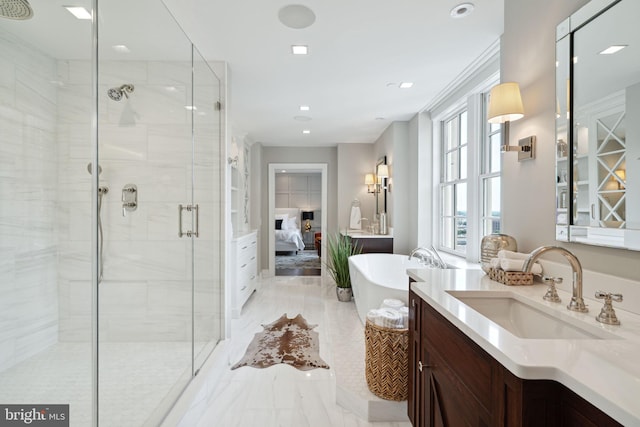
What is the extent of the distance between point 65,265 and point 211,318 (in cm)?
111

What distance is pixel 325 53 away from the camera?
2.25 m

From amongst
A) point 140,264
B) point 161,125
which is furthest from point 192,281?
point 161,125

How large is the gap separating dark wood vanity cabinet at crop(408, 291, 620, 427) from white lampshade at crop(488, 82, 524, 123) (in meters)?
1.06

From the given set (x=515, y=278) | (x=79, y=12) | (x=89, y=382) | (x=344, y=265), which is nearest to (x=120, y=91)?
(x=79, y=12)

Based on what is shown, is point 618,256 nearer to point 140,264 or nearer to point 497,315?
point 497,315

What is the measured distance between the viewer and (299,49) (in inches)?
86.4

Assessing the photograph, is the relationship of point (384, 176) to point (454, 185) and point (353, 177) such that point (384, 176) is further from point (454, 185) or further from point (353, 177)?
point (454, 185)

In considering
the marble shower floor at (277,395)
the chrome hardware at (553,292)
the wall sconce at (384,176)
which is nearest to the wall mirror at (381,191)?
the wall sconce at (384,176)

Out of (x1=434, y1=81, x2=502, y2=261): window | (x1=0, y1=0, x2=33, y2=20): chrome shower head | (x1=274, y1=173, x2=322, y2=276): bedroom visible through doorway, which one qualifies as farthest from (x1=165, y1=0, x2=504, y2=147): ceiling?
(x1=274, y1=173, x2=322, y2=276): bedroom visible through doorway

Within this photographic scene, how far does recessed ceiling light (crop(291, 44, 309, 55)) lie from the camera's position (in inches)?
84.9

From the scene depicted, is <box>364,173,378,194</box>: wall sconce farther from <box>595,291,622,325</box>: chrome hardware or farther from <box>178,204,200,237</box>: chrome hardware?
<box>595,291,622,325</box>: chrome hardware

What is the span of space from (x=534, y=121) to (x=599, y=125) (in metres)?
0.42

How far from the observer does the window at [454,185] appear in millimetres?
3027

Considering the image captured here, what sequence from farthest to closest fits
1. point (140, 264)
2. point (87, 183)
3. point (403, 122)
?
point (403, 122), point (140, 264), point (87, 183)
